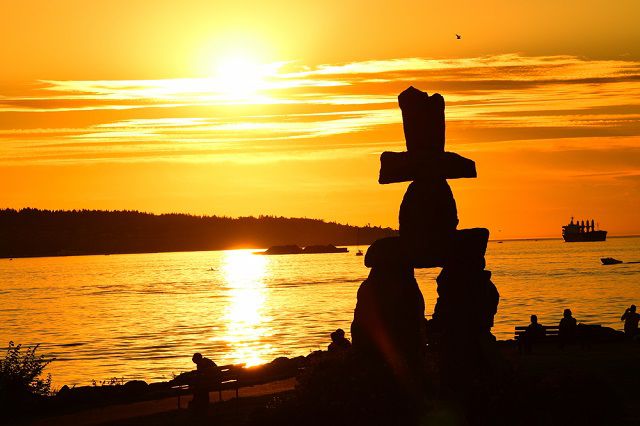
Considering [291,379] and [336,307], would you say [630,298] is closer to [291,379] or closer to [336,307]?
[336,307]

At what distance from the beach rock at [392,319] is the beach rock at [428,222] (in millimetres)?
575

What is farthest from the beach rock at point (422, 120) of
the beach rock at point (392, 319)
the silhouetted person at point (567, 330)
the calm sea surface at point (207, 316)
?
the calm sea surface at point (207, 316)

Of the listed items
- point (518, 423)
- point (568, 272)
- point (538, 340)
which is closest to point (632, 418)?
point (518, 423)

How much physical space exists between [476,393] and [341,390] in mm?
2792

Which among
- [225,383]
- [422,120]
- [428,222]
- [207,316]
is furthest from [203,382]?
[207,316]

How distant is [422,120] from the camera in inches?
935

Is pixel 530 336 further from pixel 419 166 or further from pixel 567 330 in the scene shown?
pixel 419 166

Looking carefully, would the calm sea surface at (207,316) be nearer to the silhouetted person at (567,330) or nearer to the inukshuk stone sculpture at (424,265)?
the silhouetted person at (567,330)

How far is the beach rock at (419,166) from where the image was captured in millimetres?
23359

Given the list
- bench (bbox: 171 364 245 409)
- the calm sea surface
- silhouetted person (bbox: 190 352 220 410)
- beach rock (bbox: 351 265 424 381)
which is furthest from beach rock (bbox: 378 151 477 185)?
the calm sea surface

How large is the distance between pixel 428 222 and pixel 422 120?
234cm

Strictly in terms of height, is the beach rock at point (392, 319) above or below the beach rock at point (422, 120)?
below

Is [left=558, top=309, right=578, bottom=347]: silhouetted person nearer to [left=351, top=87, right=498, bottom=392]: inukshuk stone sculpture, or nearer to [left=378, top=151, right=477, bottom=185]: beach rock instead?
[left=351, top=87, right=498, bottom=392]: inukshuk stone sculpture

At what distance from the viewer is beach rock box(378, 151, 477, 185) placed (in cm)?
2336
